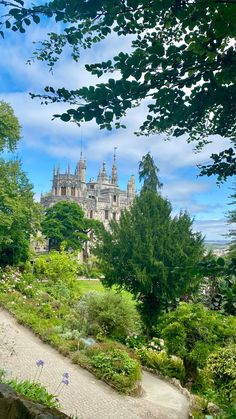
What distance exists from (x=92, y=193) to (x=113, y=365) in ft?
198

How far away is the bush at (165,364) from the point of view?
42.7ft

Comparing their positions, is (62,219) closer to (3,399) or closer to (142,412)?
(142,412)

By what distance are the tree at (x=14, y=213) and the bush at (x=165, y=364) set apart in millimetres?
12382

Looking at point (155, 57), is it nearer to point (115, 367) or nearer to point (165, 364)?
point (115, 367)

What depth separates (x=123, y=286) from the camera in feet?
65.8

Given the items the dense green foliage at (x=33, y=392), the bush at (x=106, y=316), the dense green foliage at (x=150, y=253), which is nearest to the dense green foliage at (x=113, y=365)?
the bush at (x=106, y=316)

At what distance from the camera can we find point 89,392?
9.81m

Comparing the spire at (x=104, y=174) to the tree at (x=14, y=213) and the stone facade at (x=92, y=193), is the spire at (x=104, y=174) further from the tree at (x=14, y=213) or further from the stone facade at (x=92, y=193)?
the tree at (x=14, y=213)

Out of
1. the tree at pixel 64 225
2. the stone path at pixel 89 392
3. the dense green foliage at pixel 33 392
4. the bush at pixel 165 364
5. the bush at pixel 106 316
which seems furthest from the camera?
the tree at pixel 64 225

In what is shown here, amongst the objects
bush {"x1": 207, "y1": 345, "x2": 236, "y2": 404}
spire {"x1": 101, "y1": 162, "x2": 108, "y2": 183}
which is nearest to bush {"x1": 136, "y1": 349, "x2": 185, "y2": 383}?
bush {"x1": 207, "y1": 345, "x2": 236, "y2": 404}

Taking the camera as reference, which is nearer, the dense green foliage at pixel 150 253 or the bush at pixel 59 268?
the dense green foliage at pixel 150 253

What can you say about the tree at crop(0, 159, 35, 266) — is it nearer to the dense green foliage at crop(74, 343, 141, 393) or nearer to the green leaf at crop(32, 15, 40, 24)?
the dense green foliage at crop(74, 343, 141, 393)

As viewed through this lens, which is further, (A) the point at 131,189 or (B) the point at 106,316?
(A) the point at 131,189

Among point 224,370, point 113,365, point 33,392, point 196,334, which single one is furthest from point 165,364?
point 33,392
